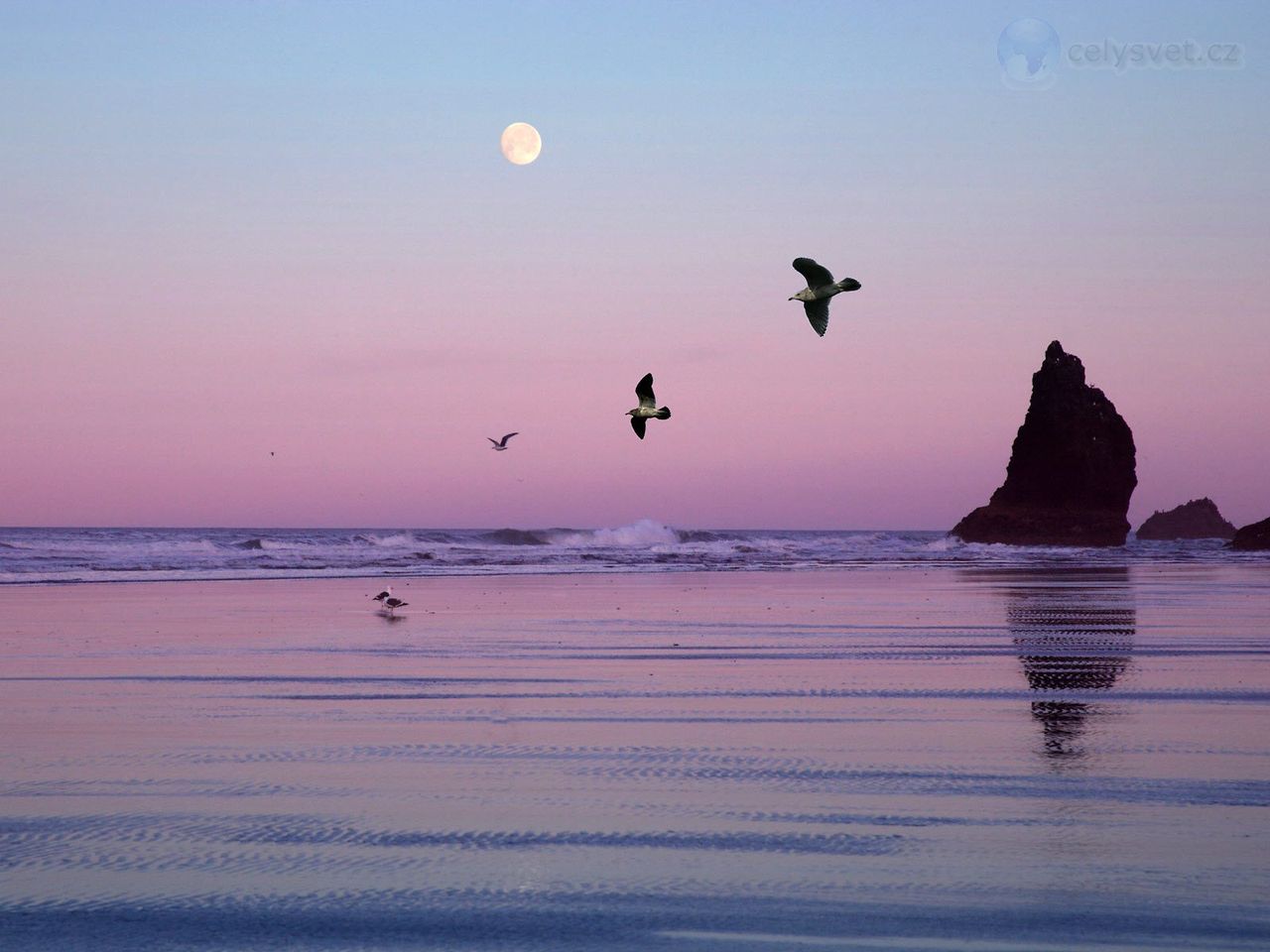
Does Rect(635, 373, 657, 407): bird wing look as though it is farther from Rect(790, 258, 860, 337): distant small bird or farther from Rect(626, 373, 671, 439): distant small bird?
Rect(790, 258, 860, 337): distant small bird

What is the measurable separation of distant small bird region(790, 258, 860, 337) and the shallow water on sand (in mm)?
3463

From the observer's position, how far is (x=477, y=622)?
71.3 ft

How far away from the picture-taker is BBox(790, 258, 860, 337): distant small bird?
12.6 m

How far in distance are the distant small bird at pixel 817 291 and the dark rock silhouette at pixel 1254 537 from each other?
2552 inches

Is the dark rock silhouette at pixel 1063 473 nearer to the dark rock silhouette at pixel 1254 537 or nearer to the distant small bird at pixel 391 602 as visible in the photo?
the dark rock silhouette at pixel 1254 537

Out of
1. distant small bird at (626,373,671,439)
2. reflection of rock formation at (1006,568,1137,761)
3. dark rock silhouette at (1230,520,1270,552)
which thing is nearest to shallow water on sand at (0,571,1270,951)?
reflection of rock formation at (1006,568,1137,761)

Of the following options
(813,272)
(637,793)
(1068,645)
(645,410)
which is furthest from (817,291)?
(1068,645)

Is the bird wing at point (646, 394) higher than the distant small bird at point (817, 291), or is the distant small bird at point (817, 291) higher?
the distant small bird at point (817, 291)

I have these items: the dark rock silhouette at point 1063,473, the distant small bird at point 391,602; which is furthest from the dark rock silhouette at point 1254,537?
the distant small bird at point 391,602

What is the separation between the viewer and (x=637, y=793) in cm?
827

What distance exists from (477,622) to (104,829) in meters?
14.3

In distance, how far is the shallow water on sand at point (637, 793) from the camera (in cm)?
589

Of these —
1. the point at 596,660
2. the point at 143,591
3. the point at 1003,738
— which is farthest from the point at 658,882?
the point at 143,591

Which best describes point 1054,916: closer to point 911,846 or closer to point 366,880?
point 911,846
